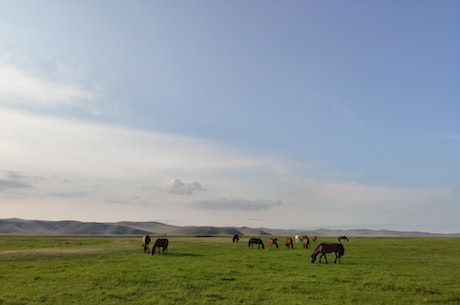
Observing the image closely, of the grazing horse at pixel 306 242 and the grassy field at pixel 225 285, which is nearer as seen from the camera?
the grassy field at pixel 225 285

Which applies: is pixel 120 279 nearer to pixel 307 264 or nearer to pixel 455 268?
pixel 307 264

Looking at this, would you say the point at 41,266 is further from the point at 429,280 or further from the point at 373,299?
the point at 429,280

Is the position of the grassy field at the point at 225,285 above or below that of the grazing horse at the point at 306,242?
below

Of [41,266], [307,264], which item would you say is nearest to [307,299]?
[307,264]

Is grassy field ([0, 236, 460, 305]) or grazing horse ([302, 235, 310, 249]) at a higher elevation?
grazing horse ([302, 235, 310, 249])

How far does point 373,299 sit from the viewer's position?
58.9 ft

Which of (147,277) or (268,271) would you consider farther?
(268,271)

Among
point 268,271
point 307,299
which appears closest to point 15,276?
point 268,271

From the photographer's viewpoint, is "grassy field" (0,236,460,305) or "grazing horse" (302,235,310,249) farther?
"grazing horse" (302,235,310,249)

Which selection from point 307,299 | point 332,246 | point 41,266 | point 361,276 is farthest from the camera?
point 332,246

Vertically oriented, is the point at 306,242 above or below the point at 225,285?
above

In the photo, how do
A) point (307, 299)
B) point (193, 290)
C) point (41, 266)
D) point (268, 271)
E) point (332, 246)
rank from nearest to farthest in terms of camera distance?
point (307, 299)
point (193, 290)
point (268, 271)
point (41, 266)
point (332, 246)

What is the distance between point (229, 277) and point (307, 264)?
9.98 m

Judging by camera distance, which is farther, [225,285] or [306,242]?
[306,242]
